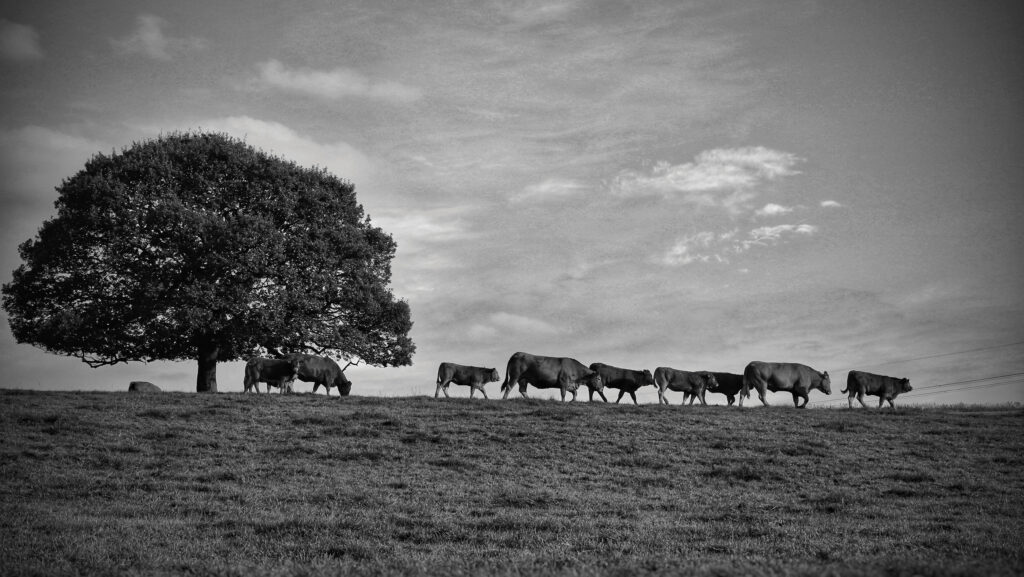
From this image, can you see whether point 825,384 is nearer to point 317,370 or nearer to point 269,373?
point 317,370

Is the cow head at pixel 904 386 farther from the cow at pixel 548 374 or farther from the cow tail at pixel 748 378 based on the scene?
the cow at pixel 548 374

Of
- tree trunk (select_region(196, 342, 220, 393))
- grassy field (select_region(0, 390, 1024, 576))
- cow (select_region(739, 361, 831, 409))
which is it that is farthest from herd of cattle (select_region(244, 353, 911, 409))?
grassy field (select_region(0, 390, 1024, 576))

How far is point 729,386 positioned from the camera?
126ft

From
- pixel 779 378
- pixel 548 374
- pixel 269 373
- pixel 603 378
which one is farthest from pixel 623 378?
pixel 269 373

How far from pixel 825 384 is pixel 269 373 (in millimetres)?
28911

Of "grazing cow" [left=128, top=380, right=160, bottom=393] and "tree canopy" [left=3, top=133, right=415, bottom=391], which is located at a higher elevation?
"tree canopy" [left=3, top=133, right=415, bottom=391]

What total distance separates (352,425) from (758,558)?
54.9ft

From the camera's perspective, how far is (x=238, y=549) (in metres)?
12.0

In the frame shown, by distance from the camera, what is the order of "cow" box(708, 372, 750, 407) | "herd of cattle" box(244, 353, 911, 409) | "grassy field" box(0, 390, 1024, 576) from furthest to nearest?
A: "cow" box(708, 372, 750, 407) → "herd of cattle" box(244, 353, 911, 409) → "grassy field" box(0, 390, 1024, 576)

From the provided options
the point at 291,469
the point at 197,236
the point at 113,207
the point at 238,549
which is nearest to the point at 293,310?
the point at 197,236

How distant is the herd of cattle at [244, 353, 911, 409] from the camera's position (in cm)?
3388

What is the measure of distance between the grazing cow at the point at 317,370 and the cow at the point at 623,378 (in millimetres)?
12689

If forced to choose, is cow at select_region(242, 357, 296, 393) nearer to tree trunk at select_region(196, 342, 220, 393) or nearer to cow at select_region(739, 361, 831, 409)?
tree trunk at select_region(196, 342, 220, 393)

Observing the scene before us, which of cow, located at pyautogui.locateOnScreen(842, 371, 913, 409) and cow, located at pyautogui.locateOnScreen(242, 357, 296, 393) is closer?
cow, located at pyautogui.locateOnScreen(242, 357, 296, 393)
